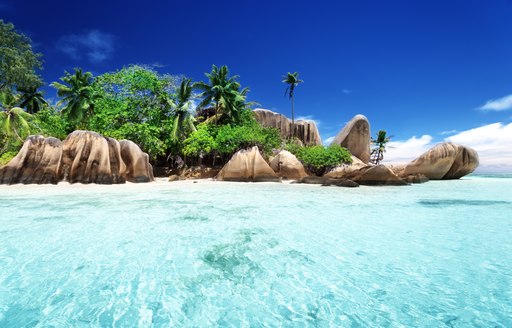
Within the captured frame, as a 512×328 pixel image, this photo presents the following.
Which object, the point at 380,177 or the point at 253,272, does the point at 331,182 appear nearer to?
the point at 380,177

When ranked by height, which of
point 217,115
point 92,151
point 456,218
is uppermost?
point 217,115

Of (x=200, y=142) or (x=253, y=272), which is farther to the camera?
(x=200, y=142)

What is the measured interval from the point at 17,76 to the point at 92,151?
1456 centimetres

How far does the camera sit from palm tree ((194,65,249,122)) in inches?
931

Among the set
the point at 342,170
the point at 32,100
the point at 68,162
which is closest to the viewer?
the point at 68,162

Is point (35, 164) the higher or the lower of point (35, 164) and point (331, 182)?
the higher

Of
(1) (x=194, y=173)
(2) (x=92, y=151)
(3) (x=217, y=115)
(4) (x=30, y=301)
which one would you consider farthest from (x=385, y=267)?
(3) (x=217, y=115)

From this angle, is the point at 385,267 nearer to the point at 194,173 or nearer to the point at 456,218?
the point at 456,218

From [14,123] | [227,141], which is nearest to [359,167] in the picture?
[227,141]

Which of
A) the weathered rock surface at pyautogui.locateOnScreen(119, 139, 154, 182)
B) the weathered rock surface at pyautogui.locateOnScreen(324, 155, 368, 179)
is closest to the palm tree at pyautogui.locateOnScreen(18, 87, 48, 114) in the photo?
the weathered rock surface at pyautogui.locateOnScreen(119, 139, 154, 182)

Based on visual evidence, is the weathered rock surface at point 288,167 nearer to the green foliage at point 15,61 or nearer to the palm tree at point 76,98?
the palm tree at point 76,98

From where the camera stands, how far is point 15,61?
66.0ft

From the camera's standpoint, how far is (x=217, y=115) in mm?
25078

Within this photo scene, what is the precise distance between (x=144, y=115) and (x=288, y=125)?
14.6m
